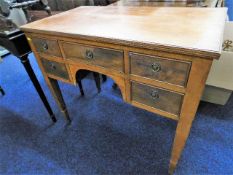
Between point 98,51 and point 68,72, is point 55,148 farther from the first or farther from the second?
point 98,51

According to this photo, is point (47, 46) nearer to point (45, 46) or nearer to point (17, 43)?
point (45, 46)

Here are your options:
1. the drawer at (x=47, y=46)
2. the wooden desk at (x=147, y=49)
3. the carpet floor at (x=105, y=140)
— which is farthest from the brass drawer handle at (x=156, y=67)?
the carpet floor at (x=105, y=140)

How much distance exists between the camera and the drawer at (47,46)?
35.2 inches

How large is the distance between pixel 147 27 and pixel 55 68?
1.92 ft

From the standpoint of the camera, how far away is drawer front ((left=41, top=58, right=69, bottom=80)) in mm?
986

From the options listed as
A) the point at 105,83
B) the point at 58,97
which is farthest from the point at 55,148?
the point at 105,83

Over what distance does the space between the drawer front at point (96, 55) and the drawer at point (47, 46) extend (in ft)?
0.18

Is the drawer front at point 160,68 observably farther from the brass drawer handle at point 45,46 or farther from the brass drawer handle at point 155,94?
the brass drawer handle at point 45,46

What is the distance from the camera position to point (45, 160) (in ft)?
3.93

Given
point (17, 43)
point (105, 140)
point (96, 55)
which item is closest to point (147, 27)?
point (96, 55)

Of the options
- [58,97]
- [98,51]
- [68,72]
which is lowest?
[58,97]

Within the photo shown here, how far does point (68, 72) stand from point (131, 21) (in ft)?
1.43

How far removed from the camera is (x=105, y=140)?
1.30m

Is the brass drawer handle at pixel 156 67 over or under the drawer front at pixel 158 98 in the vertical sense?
over
